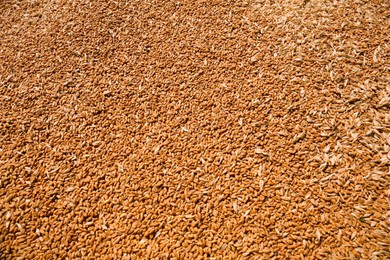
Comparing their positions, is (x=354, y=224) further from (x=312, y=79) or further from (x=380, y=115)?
(x=312, y=79)

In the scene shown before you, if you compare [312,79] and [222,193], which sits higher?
[312,79]

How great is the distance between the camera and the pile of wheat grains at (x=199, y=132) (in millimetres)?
2592

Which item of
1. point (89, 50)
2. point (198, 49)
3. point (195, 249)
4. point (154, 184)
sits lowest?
point (195, 249)

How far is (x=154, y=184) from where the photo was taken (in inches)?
115

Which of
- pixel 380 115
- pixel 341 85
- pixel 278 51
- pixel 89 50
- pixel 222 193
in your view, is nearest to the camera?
pixel 222 193

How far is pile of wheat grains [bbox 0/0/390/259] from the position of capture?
102 inches

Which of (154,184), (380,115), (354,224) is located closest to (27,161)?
(154,184)

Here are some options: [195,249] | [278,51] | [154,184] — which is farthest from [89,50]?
[195,249]

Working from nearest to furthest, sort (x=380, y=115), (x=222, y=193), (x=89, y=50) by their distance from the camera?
(x=222, y=193), (x=380, y=115), (x=89, y=50)

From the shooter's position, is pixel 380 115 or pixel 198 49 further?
pixel 198 49

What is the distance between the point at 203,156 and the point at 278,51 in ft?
6.66

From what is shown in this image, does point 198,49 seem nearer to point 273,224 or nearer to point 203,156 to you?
point 203,156

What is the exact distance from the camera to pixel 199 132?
3.24 meters

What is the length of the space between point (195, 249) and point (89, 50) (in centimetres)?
344
